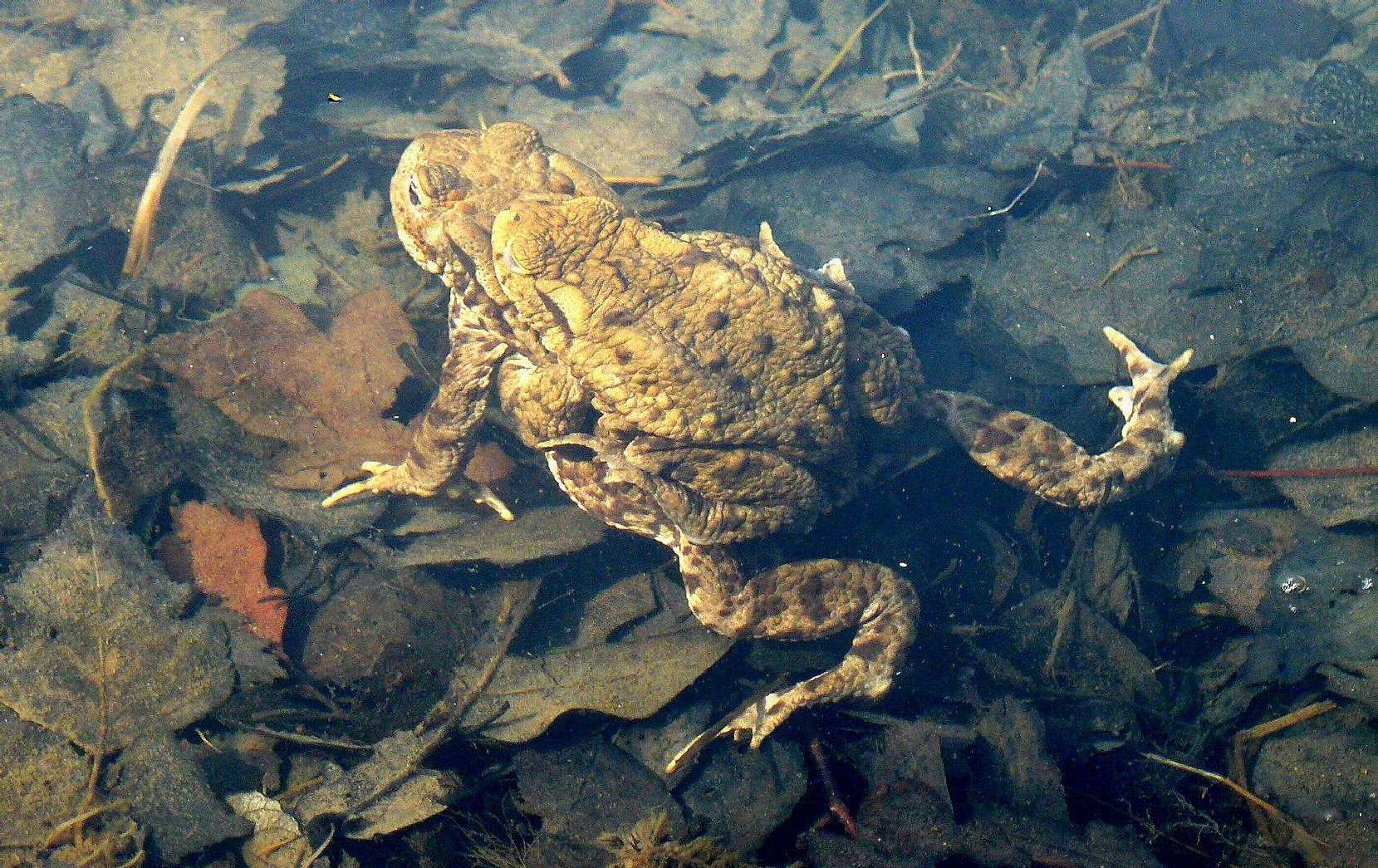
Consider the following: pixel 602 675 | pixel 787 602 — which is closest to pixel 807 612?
pixel 787 602

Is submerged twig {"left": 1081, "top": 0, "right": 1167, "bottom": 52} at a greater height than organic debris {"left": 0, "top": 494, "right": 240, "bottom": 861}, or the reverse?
submerged twig {"left": 1081, "top": 0, "right": 1167, "bottom": 52}

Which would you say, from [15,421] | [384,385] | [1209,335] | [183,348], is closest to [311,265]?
[183,348]

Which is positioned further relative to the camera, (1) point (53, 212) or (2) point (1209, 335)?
(1) point (53, 212)

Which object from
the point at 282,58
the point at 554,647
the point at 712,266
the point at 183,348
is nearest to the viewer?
the point at 712,266

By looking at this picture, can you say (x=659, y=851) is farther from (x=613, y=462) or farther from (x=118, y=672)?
(x=118, y=672)

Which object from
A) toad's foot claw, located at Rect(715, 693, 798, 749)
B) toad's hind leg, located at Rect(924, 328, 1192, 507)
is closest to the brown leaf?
toad's foot claw, located at Rect(715, 693, 798, 749)

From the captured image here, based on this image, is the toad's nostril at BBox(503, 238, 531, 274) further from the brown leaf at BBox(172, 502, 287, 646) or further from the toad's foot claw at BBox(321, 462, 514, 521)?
the brown leaf at BBox(172, 502, 287, 646)

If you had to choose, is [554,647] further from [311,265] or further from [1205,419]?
[1205,419]
